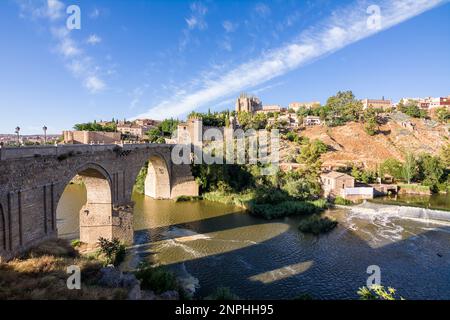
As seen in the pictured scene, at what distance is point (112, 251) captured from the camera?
14.8m

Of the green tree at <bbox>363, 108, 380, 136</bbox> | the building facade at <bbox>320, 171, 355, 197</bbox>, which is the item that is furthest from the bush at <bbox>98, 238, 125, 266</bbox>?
the green tree at <bbox>363, 108, 380, 136</bbox>

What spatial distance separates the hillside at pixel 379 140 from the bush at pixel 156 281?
33561 mm

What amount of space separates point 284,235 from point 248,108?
76.0 meters

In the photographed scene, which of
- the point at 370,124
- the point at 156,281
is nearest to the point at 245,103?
the point at 370,124

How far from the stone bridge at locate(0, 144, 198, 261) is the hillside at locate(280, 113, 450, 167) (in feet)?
96.2

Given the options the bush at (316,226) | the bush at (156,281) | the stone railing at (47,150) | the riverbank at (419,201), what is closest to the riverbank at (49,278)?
the bush at (156,281)

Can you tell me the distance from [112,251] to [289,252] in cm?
1052

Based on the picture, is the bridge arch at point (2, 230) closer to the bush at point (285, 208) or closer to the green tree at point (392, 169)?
the bush at point (285, 208)

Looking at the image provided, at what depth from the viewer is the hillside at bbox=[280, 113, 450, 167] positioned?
151ft

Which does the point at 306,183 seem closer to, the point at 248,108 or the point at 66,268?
the point at 66,268

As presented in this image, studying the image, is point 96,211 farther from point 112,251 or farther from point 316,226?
point 316,226

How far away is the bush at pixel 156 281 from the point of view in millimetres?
10219
